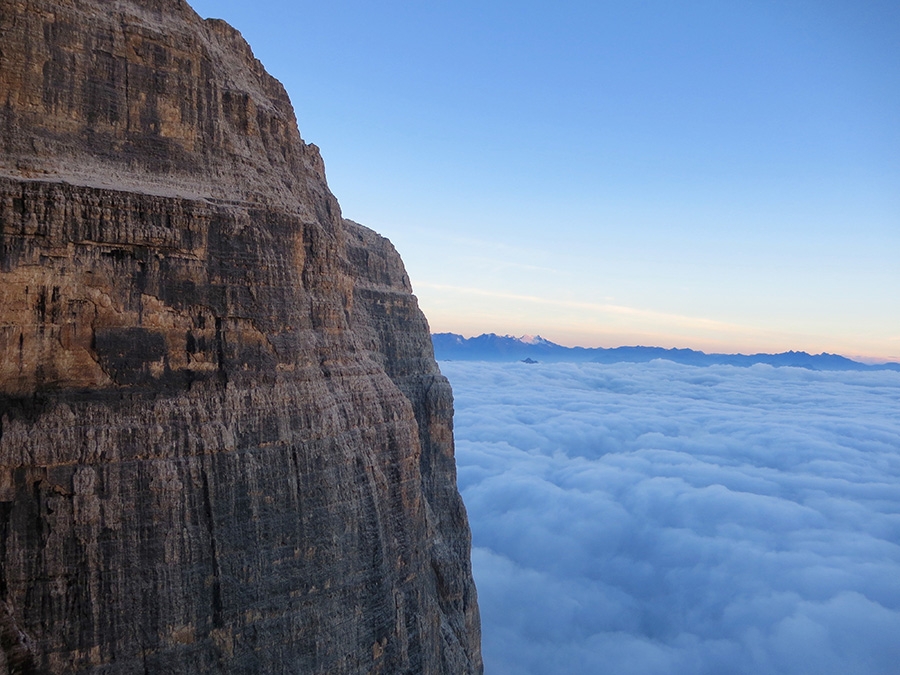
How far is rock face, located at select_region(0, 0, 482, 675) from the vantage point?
974 centimetres

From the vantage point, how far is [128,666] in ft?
32.1

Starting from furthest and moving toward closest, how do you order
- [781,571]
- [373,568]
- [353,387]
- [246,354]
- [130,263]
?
[781,571], [353,387], [373,568], [246,354], [130,263]

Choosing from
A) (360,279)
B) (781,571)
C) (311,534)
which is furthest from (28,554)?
(781,571)

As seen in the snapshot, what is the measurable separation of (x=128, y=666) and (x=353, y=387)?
7.87m

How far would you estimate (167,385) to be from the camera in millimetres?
11133

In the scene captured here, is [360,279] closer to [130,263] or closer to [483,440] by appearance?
[130,263]

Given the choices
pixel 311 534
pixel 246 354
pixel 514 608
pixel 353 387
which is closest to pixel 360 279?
pixel 353 387

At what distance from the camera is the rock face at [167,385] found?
32.0ft

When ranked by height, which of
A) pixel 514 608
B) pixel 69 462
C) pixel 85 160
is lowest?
pixel 514 608

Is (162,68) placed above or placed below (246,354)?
above

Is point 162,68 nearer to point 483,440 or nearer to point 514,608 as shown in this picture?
point 514,608

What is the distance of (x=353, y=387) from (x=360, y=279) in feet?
34.7

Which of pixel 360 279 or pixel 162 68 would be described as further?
pixel 360 279

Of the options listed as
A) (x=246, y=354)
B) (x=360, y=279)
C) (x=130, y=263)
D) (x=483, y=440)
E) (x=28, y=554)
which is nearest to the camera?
(x=28, y=554)
